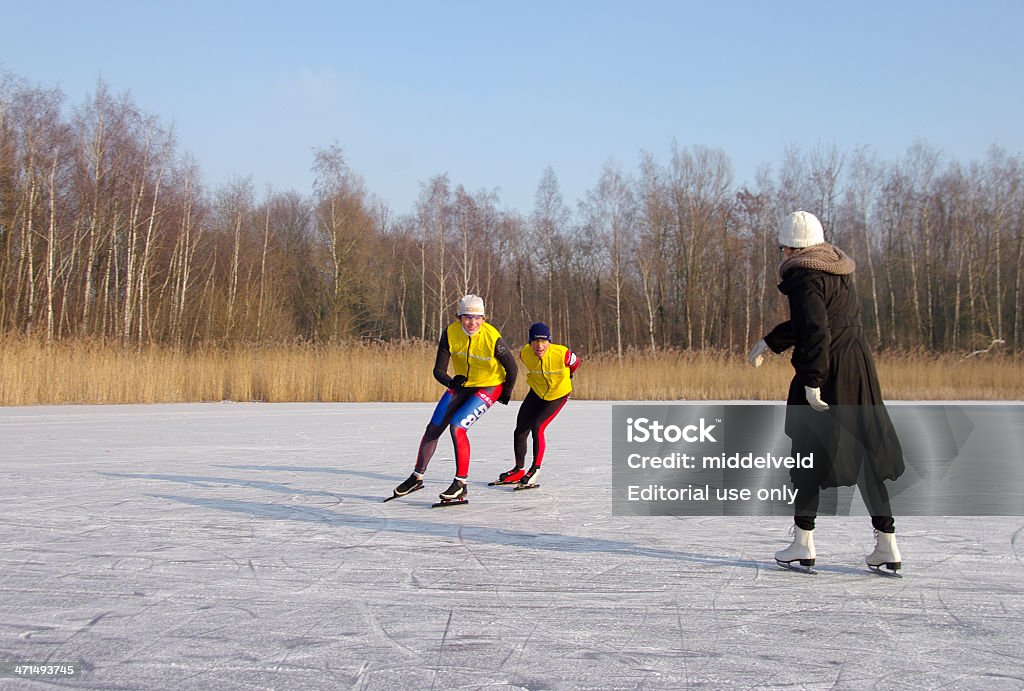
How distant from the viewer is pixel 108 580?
4465 mm

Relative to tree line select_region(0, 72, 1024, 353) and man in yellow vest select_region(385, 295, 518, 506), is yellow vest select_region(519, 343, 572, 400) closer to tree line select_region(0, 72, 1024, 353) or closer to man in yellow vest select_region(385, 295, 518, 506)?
man in yellow vest select_region(385, 295, 518, 506)

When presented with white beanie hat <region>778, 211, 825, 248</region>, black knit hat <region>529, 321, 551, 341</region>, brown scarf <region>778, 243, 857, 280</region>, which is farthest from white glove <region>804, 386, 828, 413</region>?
black knit hat <region>529, 321, 551, 341</region>

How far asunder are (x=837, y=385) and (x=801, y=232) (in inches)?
32.2

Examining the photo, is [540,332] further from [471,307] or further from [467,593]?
[467,593]

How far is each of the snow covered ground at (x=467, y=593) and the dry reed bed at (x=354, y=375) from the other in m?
10.5

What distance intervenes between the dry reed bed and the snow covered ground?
1046cm

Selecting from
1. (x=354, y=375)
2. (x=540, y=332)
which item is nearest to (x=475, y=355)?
(x=540, y=332)

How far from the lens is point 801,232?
15.1ft

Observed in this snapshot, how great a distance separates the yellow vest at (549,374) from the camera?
8.42 metres

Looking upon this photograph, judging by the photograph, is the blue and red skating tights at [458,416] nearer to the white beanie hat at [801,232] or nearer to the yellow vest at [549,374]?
the yellow vest at [549,374]

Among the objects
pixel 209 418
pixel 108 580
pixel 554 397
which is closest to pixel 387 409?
pixel 209 418

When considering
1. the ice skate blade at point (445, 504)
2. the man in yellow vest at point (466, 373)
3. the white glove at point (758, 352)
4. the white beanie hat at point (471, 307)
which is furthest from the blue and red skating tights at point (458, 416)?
the white glove at point (758, 352)

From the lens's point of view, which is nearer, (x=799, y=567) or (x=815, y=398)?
(x=815, y=398)

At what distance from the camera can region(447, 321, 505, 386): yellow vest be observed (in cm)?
706
